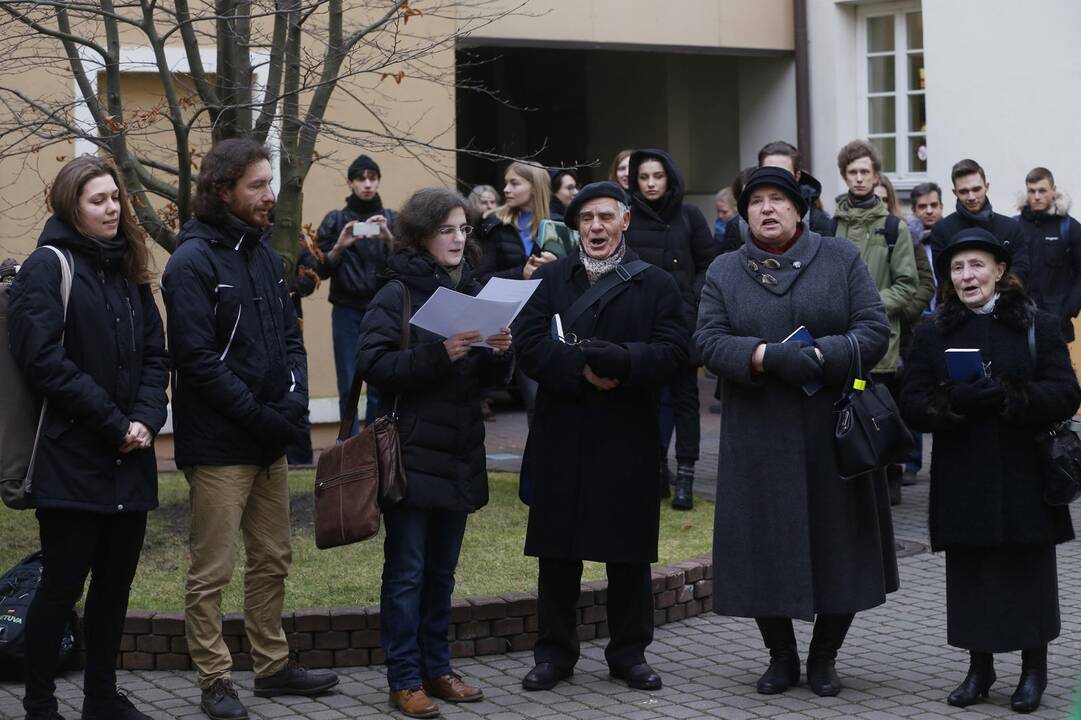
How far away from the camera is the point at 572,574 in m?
6.73

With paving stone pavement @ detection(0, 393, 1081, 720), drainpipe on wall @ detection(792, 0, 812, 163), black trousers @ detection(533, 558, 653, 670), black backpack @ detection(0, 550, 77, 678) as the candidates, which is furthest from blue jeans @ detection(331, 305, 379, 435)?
drainpipe on wall @ detection(792, 0, 812, 163)

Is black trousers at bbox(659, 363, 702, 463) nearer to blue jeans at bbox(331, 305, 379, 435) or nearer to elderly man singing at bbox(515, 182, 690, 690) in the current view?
blue jeans at bbox(331, 305, 379, 435)

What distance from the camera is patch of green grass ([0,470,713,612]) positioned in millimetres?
7715

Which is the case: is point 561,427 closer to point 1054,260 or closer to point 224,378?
point 224,378

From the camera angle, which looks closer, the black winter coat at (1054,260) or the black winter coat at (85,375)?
the black winter coat at (85,375)

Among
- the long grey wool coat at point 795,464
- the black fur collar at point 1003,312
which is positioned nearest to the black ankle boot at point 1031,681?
the long grey wool coat at point 795,464

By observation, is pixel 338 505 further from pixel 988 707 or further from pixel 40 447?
pixel 988 707

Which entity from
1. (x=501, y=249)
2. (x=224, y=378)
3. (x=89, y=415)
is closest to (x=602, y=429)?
(x=224, y=378)

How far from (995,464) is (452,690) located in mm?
2279

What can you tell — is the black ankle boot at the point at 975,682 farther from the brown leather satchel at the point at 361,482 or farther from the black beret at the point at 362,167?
the black beret at the point at 362,167

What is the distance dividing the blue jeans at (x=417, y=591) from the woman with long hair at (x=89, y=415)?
37.6 inches

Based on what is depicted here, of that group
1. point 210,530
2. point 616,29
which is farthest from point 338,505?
point 616,29

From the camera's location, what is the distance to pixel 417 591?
6.32m

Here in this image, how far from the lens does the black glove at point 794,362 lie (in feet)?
20.7
